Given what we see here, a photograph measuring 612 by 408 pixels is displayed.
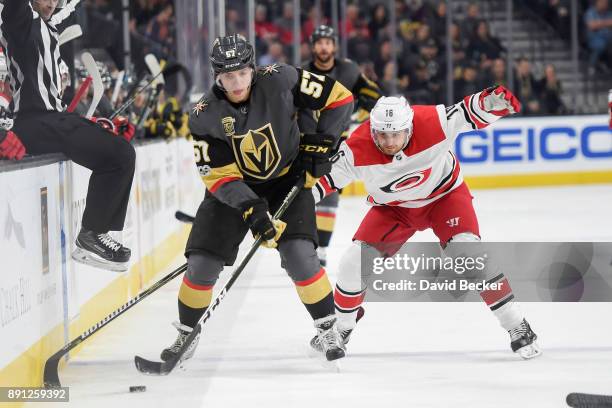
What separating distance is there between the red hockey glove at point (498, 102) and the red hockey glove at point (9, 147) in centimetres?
163

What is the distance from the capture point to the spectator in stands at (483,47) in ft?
40.7

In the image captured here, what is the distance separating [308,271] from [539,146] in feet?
27.9

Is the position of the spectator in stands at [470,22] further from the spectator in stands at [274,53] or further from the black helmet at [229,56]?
the black helmet at [229,56]

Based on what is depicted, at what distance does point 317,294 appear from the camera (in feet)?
13.3

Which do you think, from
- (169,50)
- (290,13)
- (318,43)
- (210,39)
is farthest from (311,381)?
(290,13)

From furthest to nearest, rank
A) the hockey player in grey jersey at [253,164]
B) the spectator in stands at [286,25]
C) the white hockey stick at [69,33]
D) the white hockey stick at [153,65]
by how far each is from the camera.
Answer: the spectator in stands at [286,25] < the white hockey stick at [153,65] < the white hockey stick at [69,33] < the hockey player in grey jersey at [253,164]

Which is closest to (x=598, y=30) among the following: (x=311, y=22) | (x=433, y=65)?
(x=433, y=65)

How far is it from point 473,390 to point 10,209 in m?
1.53

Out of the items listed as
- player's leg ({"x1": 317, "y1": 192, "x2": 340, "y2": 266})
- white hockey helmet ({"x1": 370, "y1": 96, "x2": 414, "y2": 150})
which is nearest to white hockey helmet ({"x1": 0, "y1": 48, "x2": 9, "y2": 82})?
white hockey helmet ({"x1": 370, "y1": 96, "x2": 414, "y2": 150})

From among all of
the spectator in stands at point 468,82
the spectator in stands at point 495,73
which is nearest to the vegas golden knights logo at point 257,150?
the spectator in stands at point 468,82

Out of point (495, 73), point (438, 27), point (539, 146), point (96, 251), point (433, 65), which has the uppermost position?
point (438, 27)

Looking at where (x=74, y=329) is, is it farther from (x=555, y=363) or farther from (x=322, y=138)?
(x=555, y=363)

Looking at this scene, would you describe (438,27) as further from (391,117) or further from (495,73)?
(391,117)

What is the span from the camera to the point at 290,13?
1162 cm
